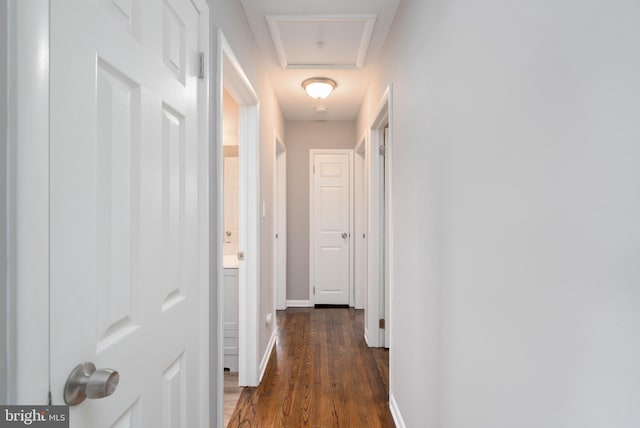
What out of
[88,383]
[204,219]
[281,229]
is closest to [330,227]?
[281,229]

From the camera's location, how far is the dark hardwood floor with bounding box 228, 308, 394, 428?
2.05 m

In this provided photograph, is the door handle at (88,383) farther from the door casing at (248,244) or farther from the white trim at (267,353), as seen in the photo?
the white trim at (267,353)

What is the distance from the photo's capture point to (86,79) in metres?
0.67

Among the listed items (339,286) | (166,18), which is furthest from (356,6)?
(339,286)

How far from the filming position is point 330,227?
15.1 feet

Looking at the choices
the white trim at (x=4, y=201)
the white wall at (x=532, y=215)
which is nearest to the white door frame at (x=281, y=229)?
the white wall at (x=532, y=215)

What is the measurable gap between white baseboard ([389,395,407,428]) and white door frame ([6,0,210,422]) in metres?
1.87

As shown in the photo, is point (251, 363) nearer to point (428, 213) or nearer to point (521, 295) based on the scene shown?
point (428, 213)

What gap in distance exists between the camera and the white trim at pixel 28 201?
0.52 meters

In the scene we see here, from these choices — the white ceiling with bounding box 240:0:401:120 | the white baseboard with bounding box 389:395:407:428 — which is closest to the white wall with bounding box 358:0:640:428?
the white baseboard with bounding box 389:395:407:428

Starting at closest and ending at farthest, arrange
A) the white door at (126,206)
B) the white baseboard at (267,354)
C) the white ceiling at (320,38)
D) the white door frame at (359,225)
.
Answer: the white door at (126,206)
the white ceiling at (320,38)
the white baseboard at (267,354)
the white door frame at (359,225)

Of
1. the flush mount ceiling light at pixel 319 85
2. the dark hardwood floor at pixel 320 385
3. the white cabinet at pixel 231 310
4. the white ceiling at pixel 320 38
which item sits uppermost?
the white ceiling at pixel 320 38

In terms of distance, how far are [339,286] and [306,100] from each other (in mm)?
2478

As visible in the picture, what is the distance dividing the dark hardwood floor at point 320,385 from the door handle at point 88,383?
1.60 metres
